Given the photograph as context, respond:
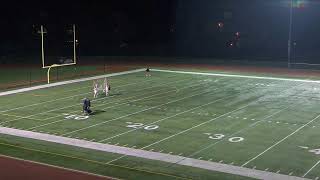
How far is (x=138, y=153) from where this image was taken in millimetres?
14742

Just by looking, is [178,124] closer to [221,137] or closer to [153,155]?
[221,137]

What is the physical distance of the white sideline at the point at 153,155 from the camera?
41.9ft

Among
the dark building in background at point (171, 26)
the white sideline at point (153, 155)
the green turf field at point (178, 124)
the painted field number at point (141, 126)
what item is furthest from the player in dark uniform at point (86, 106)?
the dark building in background at point (171, 26)

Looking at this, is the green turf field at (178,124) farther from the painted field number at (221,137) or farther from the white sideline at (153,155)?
the white sideline at (153,155)

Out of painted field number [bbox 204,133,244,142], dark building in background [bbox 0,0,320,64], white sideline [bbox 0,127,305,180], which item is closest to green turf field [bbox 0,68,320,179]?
painted field number [bbox 204,133,244,142]

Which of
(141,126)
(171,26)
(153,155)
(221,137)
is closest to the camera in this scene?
(153,155)

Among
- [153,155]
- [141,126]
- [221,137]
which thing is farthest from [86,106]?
[153,155]

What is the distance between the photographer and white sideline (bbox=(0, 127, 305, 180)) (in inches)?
503

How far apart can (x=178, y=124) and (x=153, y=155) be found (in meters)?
→ 4.28

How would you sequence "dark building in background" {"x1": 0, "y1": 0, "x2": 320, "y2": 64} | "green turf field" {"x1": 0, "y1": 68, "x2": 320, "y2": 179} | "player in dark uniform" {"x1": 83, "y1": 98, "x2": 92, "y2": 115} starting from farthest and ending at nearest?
"dark building in background" {"x1": 0, "y1": 0, "x2": 320, "y2": 64}
"player in dark uniform" {"x1": 83, "y1": 98, "x2": 92, "y2": 115}
"green turf field" {"x1": 0, "y1": 68, "x2": 320, "y2": 179}

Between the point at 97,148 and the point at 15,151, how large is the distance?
2471 millimetres

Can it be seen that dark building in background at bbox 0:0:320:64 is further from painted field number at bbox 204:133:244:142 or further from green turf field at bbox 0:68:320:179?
painted field number at bbox 204:133:244:142

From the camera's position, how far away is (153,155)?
14.5 meters

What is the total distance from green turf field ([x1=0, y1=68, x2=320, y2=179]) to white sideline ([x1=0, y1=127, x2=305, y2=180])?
0.34 metres
